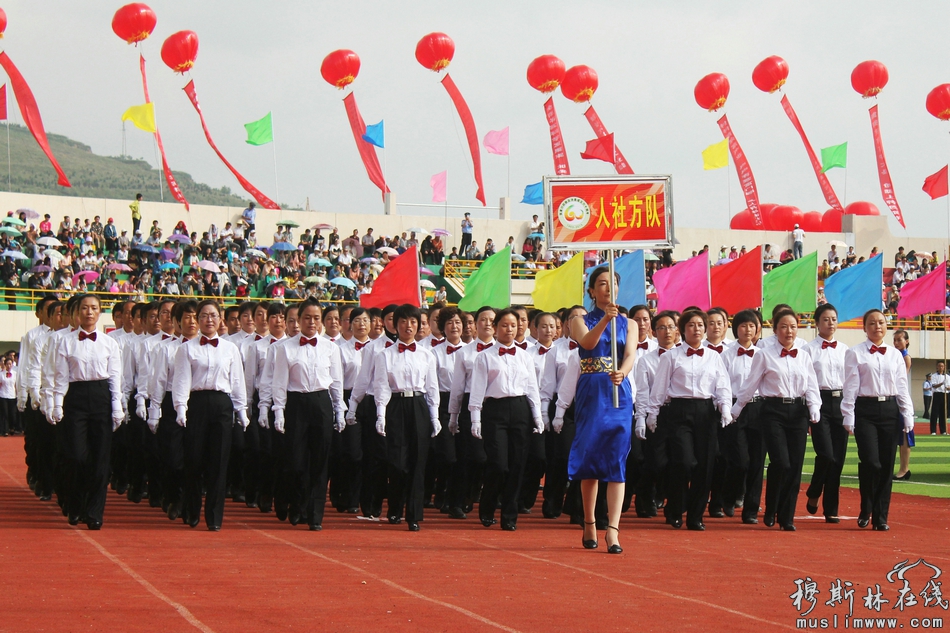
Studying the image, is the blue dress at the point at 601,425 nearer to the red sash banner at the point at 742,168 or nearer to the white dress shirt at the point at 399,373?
the white dress shirt at the point at 399,373

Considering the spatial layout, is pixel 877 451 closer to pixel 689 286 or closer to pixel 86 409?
pixel 86 409

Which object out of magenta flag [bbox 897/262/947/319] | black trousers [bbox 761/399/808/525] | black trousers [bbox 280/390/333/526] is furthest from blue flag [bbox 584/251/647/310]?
black trousers [bbox 280/390/333/526]

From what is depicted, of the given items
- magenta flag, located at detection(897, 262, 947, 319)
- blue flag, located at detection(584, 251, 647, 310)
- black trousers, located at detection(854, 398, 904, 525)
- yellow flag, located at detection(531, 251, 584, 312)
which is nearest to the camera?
black trousers, located at detection(854, 398, 904, 525)

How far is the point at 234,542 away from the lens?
905cm

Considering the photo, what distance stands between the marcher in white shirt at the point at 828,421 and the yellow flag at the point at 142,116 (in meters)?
26.7

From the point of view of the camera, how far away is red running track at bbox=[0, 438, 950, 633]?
599cm

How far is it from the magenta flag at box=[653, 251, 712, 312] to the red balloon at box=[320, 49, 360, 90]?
18531 millimetres

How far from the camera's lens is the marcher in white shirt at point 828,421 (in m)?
10.6

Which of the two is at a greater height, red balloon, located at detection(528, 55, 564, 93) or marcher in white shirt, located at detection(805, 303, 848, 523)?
red balloon, located at detection(528, 55, 564, 93)

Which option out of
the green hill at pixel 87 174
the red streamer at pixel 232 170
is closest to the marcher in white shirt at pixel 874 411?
the red streamer at pixel 232 170

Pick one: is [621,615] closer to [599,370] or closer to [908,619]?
[908,619]

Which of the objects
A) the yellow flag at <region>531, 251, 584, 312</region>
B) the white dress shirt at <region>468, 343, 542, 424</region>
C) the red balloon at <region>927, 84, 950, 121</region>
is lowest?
the white dress shirt at <region>468, 343, 542, 424</region>

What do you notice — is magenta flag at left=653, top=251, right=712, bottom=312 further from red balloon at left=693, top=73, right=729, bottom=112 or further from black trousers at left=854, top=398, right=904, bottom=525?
red balloon at left=693, top=73, right=729, bottom=112

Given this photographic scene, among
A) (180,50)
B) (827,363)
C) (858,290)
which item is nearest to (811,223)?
(180,50)
